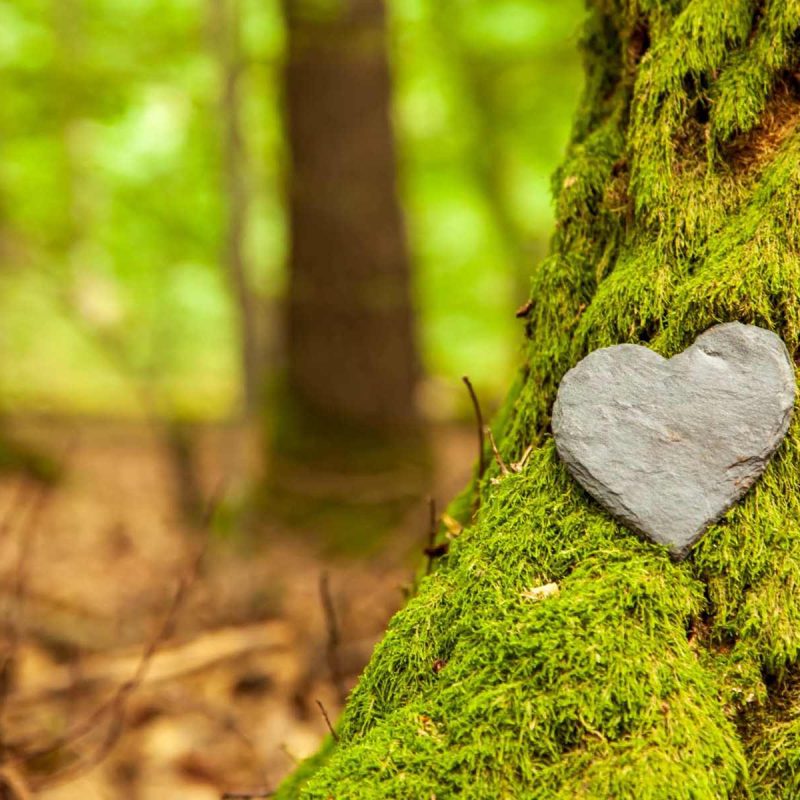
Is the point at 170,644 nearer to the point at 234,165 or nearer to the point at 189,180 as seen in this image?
the point at 234,165

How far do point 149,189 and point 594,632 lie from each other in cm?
874

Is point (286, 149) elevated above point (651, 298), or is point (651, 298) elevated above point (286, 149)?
point (651, 298)

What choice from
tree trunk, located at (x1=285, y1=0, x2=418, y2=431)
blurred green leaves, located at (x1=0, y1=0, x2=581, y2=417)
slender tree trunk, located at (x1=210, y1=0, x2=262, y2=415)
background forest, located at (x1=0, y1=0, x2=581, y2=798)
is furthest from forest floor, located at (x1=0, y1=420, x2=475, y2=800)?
blurred green leaves, located at (x1=0, y1=0, x2=581, y2=417)

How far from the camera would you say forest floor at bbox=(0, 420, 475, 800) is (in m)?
2.76

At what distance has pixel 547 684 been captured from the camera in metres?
1.09

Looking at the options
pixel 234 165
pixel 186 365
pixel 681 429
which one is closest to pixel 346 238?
pixel 234 165

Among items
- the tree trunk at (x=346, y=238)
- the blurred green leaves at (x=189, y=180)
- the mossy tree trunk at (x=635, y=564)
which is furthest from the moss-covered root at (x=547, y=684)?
the tree trunk at (x=346, y=238)

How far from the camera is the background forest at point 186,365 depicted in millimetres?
3174

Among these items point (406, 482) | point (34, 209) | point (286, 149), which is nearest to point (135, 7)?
point (34, 209)

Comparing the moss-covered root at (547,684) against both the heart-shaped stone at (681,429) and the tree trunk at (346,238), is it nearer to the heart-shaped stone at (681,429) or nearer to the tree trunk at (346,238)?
the heart-shaped stone at (681,429)

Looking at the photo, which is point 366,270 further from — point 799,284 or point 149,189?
point 799,284

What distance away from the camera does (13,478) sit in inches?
274

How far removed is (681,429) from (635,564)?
202 mm

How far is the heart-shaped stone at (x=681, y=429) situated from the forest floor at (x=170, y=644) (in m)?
1.00
